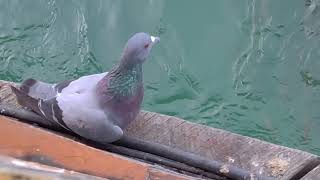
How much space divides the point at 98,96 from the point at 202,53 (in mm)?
2433

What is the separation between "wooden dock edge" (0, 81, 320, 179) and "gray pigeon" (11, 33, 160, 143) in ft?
0.83

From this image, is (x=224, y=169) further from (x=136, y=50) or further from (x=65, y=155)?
(x=136, y=50)

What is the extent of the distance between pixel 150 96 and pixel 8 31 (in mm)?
1341

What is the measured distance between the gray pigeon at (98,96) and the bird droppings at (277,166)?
68 cm

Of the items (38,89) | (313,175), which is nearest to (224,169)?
(313,175)

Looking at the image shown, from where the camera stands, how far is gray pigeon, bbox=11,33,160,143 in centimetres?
307

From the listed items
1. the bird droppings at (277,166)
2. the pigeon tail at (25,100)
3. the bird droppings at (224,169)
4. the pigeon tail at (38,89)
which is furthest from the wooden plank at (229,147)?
the pigeon tail at (38,89)

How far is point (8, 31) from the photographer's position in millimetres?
5789

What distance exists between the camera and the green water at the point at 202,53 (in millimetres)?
5418

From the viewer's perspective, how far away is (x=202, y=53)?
5.64 metres

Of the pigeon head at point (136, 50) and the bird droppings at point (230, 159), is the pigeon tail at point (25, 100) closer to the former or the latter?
the pigeon head at point (136, 50)

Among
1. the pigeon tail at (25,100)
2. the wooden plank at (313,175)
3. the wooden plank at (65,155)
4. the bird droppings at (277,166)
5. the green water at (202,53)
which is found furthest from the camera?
the green water at (202,53)

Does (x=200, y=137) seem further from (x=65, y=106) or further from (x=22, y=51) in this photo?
(x=22, y=51)

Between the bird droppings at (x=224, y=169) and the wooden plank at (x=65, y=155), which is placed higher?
the wooden plank at (x=65, y=155)
